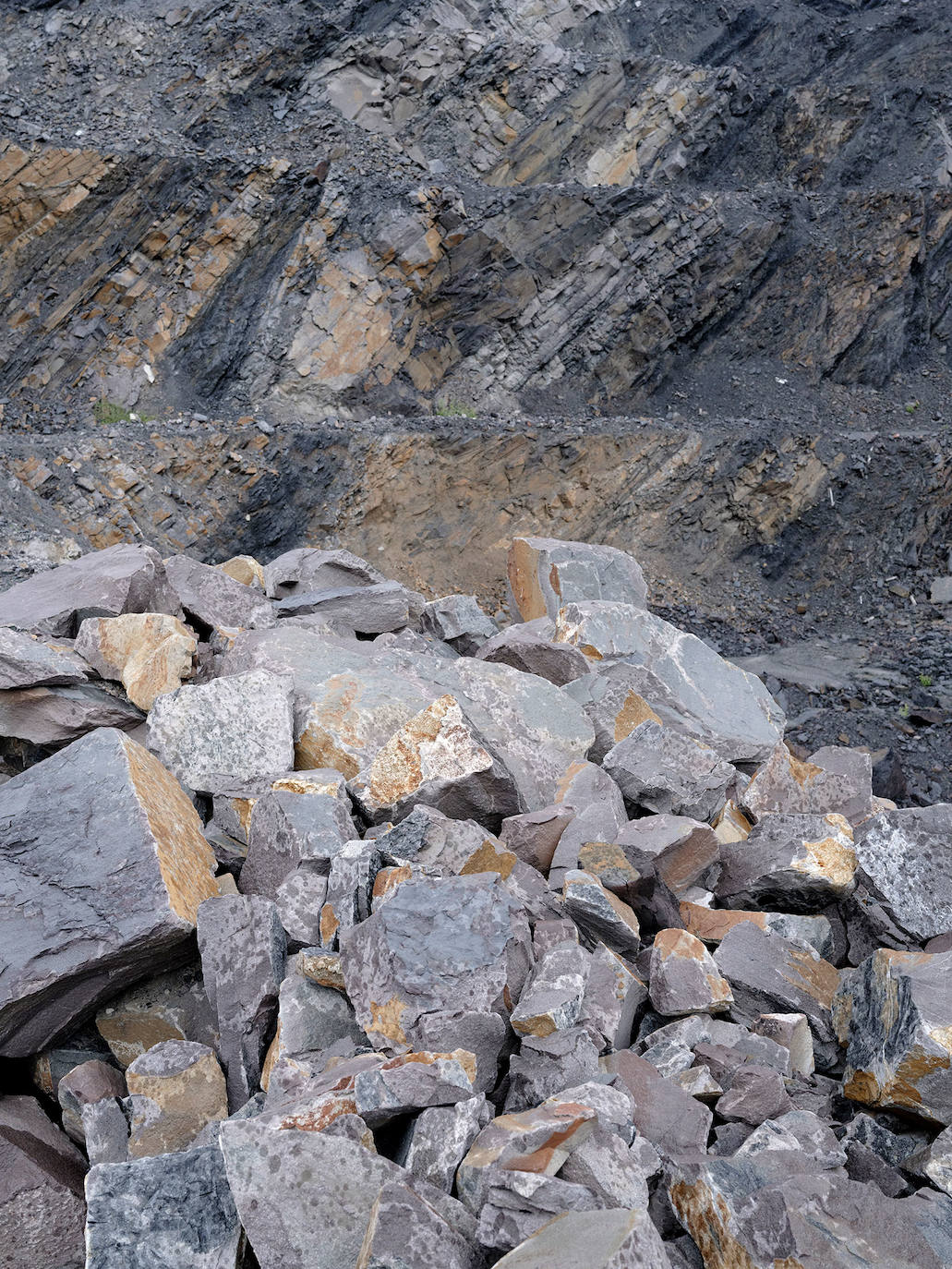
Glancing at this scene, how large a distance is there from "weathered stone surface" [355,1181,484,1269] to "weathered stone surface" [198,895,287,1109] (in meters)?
1.02

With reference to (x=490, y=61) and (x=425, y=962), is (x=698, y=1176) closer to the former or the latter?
(x=425, y=962)

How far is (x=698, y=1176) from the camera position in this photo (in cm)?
231

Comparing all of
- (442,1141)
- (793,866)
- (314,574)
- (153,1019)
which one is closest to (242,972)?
(153,1019)

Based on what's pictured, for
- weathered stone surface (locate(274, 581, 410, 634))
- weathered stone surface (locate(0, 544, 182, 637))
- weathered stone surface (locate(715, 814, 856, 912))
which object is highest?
weathered stone surface (locate(0, 544, 182, 637))

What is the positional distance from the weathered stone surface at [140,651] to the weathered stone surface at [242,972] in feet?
5.73

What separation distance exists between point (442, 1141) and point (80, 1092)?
1320mm

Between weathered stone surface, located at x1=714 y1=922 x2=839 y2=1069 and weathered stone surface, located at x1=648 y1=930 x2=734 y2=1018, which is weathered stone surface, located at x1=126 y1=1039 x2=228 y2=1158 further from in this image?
weathered stone surface, located at x1=714 y1=922 x2=839 y2=1069

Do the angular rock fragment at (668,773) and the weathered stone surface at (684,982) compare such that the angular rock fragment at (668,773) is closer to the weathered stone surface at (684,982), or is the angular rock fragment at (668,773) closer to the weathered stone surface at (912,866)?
the weathered stone surface at (912,866)

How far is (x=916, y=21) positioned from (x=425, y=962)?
2462 centimetres

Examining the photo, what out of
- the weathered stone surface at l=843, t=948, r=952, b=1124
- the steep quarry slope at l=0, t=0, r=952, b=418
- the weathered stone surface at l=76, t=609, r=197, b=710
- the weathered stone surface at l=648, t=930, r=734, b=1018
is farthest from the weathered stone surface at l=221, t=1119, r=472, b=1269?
the steep quarry slope at l=0, t=0, r=952, b=418

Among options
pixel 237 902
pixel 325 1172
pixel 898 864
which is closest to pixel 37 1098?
pixel 237 902

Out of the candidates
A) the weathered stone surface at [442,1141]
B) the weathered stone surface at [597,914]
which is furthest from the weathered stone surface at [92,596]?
the weathered stone surface at [442,1141]

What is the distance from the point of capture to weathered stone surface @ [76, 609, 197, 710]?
4.63 meters

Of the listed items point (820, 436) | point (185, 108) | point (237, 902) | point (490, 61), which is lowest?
point (820, 436)
